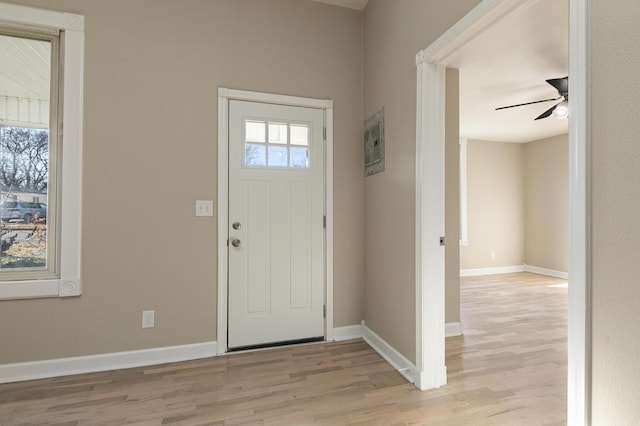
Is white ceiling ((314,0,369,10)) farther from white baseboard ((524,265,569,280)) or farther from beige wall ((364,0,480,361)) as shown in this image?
white baseboard ((524,265,569,280))

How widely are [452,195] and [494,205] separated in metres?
3.62

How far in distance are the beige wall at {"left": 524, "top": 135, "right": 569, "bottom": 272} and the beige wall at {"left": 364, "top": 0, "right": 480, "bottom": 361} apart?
182 inches

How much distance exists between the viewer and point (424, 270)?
6.53 ft

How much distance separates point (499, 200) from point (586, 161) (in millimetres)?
5558

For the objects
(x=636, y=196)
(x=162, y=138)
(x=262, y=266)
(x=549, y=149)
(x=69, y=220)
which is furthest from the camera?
(x=549, y=149)

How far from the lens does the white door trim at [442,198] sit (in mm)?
1065

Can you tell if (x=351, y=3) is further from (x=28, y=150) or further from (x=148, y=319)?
(x=148, y=319)

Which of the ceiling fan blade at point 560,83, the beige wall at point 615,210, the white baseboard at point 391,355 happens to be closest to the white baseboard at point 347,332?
the white baseboard at point 391,355

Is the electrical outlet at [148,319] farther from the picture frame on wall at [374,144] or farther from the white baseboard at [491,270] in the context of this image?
the white baseboard at [491,270]

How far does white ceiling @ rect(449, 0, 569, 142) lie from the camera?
2.25 meters

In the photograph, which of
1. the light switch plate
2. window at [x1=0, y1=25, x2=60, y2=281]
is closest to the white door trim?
the light switch plate

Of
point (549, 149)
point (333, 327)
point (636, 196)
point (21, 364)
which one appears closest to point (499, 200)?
point (549, 149)

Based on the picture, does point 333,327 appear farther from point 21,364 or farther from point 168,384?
point 21,364

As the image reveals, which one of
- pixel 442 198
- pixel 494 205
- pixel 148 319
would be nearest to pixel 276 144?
pixel 442 198
